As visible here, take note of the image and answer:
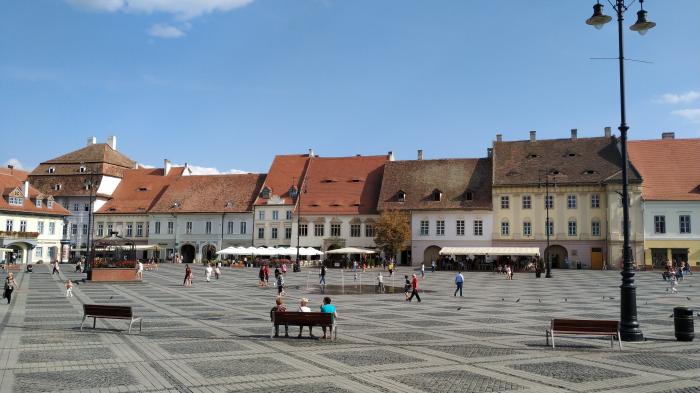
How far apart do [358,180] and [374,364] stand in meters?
57.1

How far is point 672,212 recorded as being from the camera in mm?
55844

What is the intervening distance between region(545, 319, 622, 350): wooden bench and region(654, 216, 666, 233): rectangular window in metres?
46.9

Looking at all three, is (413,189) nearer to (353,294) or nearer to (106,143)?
(353,294)

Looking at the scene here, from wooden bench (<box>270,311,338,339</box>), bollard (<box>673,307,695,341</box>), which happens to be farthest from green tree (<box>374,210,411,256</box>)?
bollard (<box>673,307,695,341</box>)

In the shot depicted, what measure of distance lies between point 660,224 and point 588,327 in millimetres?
47687

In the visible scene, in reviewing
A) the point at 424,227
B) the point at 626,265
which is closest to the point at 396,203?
the point at 424,227

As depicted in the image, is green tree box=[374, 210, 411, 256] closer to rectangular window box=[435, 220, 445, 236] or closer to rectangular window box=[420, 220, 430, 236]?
rectangular window box=[420, 220, 430, 236]

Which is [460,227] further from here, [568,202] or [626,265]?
[626,265]

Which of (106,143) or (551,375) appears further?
(106,143)

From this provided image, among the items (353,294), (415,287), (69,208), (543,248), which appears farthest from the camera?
(69,208)

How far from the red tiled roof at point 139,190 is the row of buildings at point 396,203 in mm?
183

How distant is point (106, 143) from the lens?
8300 cm

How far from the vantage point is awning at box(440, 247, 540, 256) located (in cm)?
5512

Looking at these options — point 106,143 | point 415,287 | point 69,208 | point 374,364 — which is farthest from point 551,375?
→ point 106,143
